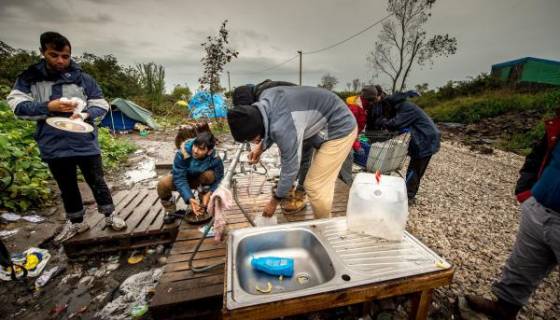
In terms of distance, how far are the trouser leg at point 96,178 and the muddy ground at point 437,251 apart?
24.1 inches

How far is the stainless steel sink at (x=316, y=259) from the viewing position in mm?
1229

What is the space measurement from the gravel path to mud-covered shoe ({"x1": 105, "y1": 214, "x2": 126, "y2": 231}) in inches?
135

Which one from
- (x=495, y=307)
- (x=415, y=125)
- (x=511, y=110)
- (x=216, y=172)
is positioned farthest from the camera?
(x=511, y=110)

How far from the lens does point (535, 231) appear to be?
1551 millimetres

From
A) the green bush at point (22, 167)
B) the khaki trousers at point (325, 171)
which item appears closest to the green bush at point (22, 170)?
the green bush at point (22, 167)

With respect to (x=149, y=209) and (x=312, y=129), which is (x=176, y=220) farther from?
(x=312, y=129)

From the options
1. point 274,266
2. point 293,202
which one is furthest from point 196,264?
point 293,202

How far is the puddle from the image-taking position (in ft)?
17.1

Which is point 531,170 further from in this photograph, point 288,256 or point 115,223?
point 115,223

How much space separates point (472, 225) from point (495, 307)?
6.66ft

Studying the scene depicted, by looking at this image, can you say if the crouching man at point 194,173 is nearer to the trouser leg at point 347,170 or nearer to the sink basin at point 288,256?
the sink basin at point 288,256

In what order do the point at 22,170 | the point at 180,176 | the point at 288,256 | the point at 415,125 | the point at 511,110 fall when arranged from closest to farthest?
the point at 288,256
the point at 180,176
the point at 415,125
the point at 22,170
the point at 511,110

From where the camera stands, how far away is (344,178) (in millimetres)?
4316

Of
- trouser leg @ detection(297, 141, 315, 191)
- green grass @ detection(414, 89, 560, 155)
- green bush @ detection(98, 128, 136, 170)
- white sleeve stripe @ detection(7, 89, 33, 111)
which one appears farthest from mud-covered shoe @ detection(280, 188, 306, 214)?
green grass @ detection(414, 89, 560, 155)
